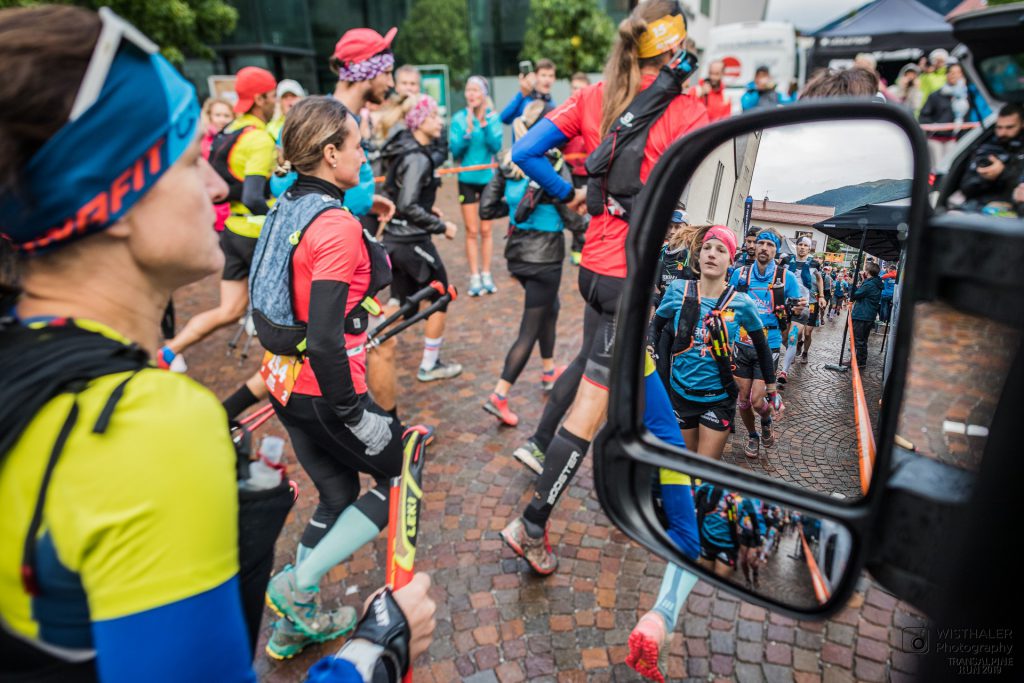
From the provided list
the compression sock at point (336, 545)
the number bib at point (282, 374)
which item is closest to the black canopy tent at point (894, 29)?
the number bib at point (282, 374)

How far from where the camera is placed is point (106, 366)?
0.96 metres

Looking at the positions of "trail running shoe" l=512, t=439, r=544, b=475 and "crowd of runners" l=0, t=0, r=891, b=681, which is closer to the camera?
"crowd of runners" l=0, t=0, r=891, b=681

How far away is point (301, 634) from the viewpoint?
2785 mm

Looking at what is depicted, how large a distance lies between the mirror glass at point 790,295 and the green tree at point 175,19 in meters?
11.4

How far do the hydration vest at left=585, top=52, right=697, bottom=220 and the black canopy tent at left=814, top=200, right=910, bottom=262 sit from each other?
199cm

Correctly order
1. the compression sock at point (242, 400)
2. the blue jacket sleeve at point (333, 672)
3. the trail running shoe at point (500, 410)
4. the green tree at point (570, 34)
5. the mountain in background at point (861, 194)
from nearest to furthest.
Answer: the mountain in background at point (861, 194) → the blue jacket sleeve at point (333, 672) → the compression sock at point (242, 400) → the trail running shoe at point (500, 410) → the green tree at point (570, 34)

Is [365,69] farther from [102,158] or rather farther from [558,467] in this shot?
[102,158]

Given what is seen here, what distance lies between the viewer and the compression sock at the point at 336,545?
2637mm

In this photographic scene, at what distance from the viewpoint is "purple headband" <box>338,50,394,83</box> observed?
4.29 m

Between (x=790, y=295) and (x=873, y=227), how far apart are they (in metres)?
0.17

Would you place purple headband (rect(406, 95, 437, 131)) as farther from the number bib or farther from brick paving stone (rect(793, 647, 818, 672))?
brick paving stone (rect(793, 647, 818, 672))

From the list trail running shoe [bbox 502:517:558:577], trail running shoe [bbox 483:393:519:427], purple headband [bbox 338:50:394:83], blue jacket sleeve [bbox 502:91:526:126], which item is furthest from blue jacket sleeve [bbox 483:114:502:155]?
trail running shoe [bbox 502:517:558:577]

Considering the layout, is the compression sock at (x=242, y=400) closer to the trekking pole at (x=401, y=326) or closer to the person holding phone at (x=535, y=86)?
the trekking pole at (x=401, y=326)

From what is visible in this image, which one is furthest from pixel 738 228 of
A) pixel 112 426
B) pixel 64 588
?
pixel 64 588
